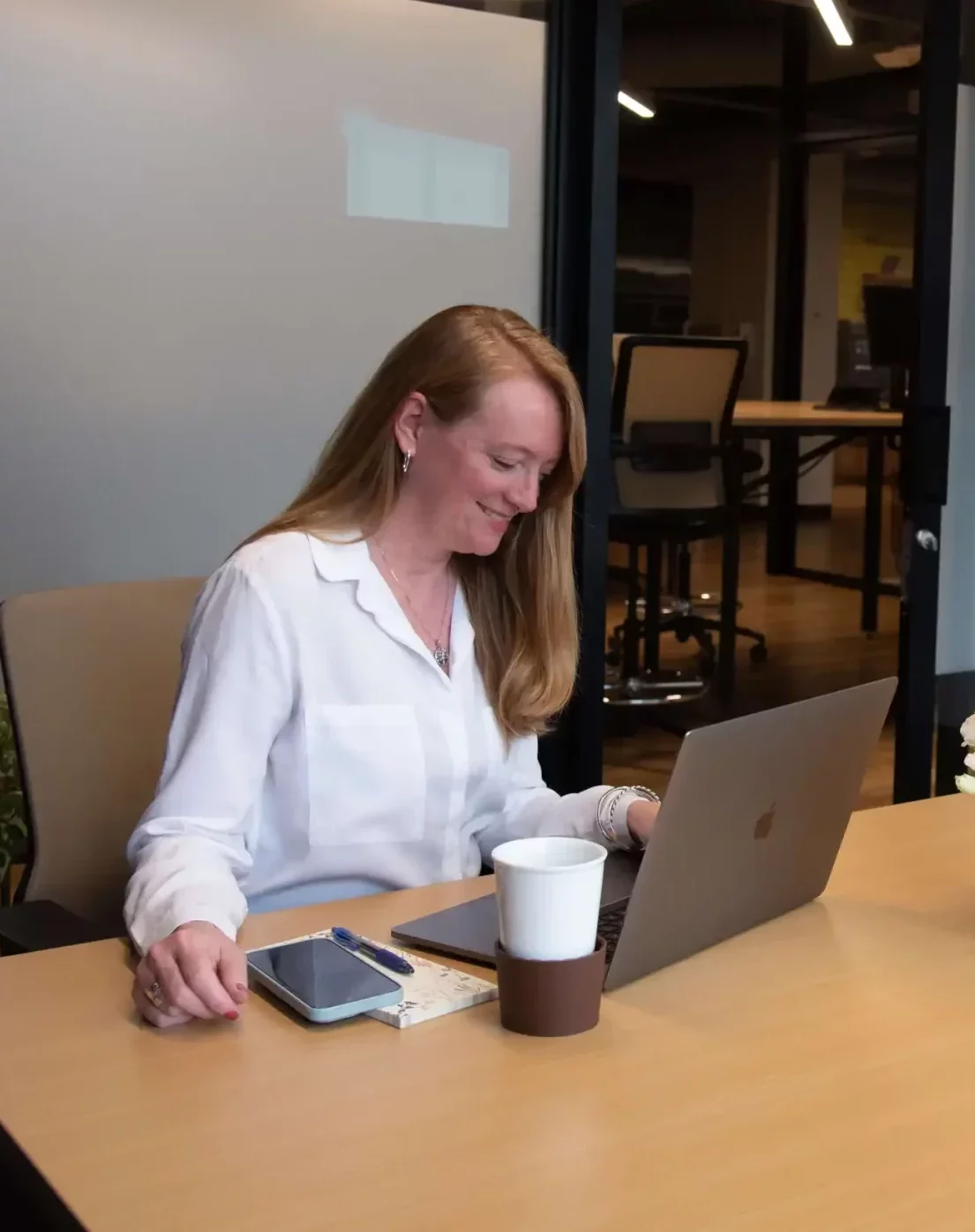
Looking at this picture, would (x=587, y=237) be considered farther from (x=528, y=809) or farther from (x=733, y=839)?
(x=733, y=839)

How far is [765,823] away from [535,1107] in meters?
0.37

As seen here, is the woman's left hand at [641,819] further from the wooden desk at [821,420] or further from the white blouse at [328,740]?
the wooden desk at [821,420]

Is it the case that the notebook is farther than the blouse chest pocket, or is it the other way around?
the blouse chest pocket

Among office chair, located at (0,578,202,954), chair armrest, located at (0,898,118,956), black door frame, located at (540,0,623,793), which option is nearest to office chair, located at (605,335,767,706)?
black door frame, located at (540,0,623,793)

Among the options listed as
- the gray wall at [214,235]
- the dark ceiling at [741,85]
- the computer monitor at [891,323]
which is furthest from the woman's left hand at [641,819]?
the dark ceiling at [741,85]

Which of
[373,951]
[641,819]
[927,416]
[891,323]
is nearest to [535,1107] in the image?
[373,951]

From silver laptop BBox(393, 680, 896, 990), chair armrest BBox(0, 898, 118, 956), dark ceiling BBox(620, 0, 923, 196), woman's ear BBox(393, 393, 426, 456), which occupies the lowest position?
chair armrest BBox(0, 898, 118, 956)

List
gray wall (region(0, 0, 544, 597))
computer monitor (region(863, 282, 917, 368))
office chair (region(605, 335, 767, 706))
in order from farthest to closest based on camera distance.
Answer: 1. office chair (region(605, 335, 767, 706))
2. computer monitor (region(863, 282, 917, 368))
3. gray wall (region(0, 0, 544, 597))

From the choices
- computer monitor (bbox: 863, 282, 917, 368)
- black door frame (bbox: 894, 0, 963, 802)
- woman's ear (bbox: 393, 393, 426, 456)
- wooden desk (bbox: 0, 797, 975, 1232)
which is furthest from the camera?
computer monitor (bbox: 863, 282, 917, 368)

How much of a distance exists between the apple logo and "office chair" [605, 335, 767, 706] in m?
3.45

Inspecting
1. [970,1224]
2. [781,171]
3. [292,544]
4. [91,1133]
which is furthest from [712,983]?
[781,171]

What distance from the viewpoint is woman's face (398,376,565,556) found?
1.60 meters

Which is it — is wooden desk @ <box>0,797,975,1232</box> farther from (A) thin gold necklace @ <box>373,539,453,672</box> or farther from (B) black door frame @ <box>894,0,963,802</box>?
(B) black door frame @ <box>894,0,963,802</box>

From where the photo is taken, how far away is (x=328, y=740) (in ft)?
5.03
